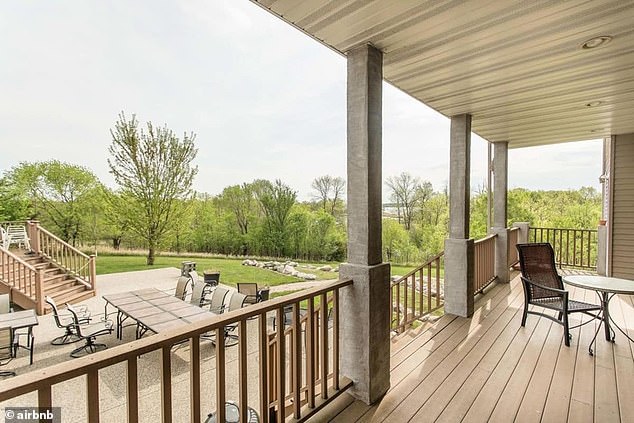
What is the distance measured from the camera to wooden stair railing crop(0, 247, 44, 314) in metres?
7.43

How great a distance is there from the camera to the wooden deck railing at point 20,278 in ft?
24.4

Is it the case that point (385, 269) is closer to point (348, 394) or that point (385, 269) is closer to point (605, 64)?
point (348, 394)

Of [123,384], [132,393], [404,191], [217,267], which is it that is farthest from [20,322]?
[404,191]

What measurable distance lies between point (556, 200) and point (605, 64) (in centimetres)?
1070

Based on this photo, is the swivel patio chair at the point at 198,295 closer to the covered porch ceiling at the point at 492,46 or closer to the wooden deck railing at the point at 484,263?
the wooden deck railing at the point at 484,263

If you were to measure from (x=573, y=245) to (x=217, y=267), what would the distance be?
13227 millimetres

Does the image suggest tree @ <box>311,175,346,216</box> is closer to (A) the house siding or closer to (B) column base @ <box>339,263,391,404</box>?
(A) the house siding

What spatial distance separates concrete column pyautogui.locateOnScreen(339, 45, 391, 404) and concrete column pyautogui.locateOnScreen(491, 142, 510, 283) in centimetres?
451

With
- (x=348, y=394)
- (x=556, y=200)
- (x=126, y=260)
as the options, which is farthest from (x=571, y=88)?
(x=126, y=260)

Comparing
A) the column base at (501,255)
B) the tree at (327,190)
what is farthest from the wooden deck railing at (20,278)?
the tree at (327,190)

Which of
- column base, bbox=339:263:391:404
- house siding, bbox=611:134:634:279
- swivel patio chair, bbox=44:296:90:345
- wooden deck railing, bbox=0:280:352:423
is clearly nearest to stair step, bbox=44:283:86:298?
swivel patio chair, bbox=44:296:90:345

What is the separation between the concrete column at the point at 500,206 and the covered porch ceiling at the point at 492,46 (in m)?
1.93

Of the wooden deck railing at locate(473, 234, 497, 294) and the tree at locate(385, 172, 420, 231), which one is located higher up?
the tree at locate(385, 172, 420, 231)

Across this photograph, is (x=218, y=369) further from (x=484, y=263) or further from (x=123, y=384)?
(x=484, y=263)
